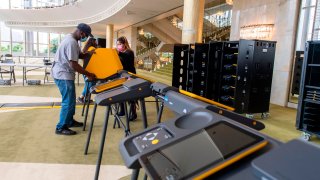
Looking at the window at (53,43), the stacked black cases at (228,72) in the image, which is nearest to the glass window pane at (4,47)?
the window at (53,43)

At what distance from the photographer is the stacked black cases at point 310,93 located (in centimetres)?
Answer: 391

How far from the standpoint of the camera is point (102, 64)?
386cm

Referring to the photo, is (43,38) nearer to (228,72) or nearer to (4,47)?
(4,47)

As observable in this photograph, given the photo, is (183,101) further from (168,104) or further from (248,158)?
(248,158)

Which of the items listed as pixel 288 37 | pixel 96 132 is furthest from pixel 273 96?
pixel 96 132

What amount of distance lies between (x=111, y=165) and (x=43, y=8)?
2220 centimetres

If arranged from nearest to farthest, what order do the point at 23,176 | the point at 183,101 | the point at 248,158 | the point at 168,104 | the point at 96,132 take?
the point at 248,158 → the point at 183,101 → the point at 168,104 → the point at 23,176 → the point at 96,132

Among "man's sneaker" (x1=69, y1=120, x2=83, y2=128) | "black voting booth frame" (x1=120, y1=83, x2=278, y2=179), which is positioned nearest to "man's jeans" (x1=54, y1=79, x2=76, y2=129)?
"man's sneaker" (x1=69, y1=120, x2=83, y2=128)

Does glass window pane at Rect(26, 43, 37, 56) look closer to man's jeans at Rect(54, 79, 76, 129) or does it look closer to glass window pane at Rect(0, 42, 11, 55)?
glass window pane at Rect(0, 42, 11, 55)

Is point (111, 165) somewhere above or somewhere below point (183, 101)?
below

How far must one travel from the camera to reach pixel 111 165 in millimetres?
2766

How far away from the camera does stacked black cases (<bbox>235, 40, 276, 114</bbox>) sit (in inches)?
195

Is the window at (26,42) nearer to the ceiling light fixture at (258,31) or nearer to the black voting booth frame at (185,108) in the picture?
the ceiling light fixture at (258,31)

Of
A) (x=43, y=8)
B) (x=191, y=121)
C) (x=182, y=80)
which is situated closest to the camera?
(x=191, y=121)
